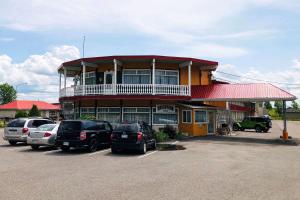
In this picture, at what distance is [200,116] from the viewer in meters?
30.0

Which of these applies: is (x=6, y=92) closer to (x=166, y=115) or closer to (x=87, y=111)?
(x=87, y=111)

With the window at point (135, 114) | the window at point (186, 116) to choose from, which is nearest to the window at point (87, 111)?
the window at point (135, 114)

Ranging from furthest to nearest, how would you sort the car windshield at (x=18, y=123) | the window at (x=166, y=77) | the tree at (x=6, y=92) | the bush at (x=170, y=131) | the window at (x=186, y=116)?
the tree at (x=6, y=92) < the window at (x=166, y=77) < the window at (x=186, y=116) < the bush at (x=170, y=131) < the car windshield at (x=18, y=123)

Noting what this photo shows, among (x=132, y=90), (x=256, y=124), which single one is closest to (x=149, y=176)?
(x=132, y=90)

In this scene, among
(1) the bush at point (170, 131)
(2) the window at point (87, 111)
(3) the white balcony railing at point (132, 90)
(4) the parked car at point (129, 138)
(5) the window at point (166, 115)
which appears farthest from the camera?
(2) the window at point (87, 111)

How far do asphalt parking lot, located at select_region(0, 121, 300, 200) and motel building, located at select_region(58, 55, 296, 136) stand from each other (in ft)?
36.9

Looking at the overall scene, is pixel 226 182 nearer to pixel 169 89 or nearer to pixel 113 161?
pixel 113 161

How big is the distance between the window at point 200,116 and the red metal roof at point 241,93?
4.39 ft

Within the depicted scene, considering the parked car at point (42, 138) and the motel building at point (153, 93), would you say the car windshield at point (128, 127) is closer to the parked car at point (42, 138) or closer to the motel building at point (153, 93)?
the parked car at point (42, 138)

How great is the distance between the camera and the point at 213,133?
3225 centimetres

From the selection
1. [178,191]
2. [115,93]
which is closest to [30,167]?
[178,191]

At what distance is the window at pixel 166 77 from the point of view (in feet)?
100

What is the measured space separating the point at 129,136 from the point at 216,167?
17.9 ft

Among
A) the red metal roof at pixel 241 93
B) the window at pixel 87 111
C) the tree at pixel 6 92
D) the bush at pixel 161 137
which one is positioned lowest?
the bush at pixel 161 137
